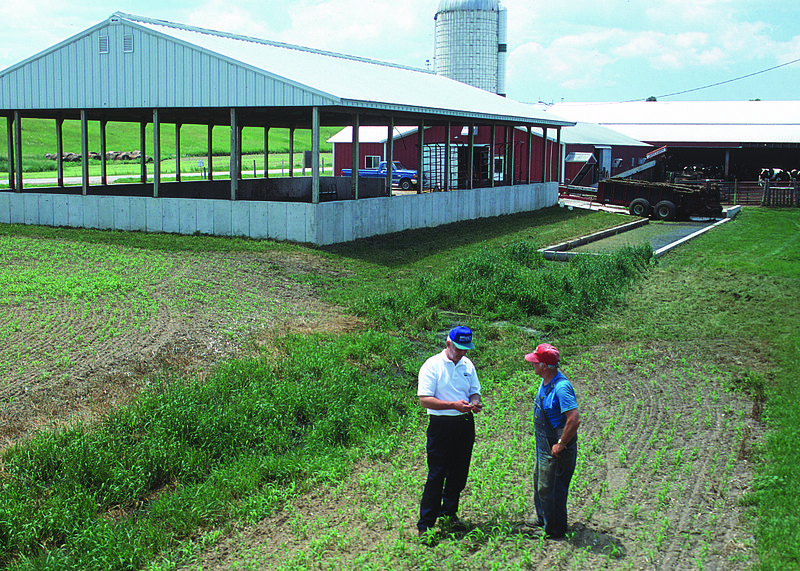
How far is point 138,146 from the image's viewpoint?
9362 cm

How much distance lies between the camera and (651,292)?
1683 cm

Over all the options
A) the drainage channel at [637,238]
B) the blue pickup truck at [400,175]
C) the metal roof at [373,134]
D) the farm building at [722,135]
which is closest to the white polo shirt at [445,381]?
the drainage channel at [637,238]

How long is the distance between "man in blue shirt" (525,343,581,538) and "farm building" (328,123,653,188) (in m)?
33.4

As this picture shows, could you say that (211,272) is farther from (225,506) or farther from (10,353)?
(225,506)

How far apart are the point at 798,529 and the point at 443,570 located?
2.88 meters

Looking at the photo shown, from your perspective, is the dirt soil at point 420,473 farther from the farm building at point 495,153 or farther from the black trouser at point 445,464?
the farm building at point 495,153

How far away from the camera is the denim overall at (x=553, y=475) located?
6668 millimetres

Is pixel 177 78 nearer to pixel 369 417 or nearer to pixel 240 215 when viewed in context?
pixel 240 215

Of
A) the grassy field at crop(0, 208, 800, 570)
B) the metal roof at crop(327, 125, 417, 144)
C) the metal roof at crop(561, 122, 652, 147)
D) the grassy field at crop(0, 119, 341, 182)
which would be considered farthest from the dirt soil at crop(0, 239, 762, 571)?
the grassy field at crop(0, 119, 341, 182)

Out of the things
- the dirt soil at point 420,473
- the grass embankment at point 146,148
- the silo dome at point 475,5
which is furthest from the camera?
the grass embankment at point 146,148

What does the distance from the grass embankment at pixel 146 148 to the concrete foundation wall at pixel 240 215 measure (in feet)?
113

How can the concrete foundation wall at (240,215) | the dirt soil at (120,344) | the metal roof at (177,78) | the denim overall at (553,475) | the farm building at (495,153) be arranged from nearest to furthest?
the denim overall at (553,475) < the dirt soil at (120,344) < the concrete foundation wall at (240,215) < the metal roof at (177,78) < the farm building at (495,153)

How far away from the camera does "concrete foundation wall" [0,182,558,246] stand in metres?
22.5

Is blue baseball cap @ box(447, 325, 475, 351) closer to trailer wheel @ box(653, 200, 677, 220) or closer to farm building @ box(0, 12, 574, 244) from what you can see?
farm building @ box(0, 12, 574, 244)
